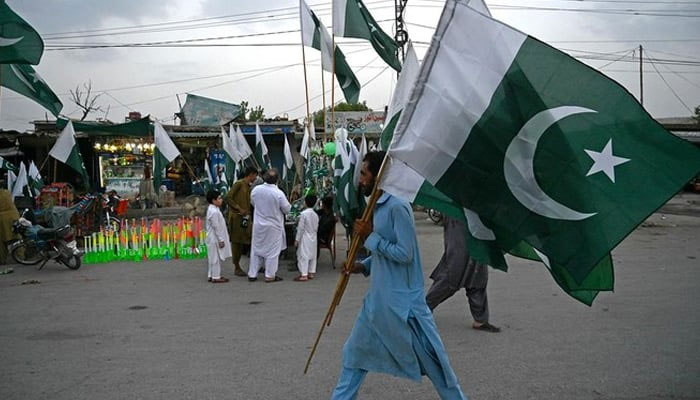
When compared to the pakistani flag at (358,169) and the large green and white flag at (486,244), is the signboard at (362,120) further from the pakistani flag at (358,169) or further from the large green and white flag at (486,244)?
the large green and white flag at (486,244)

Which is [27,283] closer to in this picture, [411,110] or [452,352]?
[452,352]

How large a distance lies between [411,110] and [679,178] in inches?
50.8

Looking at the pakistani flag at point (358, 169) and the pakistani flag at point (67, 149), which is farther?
the pakistani flag at point (67, 149)

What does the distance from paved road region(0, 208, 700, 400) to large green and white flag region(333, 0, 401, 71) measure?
390cm

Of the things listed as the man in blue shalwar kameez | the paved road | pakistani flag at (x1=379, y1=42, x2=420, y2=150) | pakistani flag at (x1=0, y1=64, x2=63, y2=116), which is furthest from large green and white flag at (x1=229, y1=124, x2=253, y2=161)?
the man in blue shalwar kameez

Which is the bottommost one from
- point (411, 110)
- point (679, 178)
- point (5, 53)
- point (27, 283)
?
point (27, 283)

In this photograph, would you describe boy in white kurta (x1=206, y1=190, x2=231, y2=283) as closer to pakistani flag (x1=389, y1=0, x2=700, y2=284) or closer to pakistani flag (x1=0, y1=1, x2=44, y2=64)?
pakistani flag (x1=0, y1=1, x2=44, y2=64)

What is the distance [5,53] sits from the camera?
17.3 feet

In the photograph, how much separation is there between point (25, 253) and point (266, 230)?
192 inches

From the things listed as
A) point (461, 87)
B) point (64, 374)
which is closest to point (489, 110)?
point (461, 87)

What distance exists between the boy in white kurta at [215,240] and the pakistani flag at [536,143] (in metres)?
6.22

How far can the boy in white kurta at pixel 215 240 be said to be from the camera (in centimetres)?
861

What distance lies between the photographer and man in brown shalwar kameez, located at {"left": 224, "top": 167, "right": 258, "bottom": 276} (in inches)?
365

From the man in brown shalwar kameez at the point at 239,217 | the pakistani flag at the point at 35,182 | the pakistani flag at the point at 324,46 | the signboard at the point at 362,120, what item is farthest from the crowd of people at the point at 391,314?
the signboard at the point at 362,120
